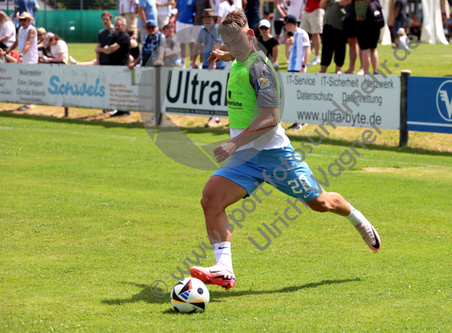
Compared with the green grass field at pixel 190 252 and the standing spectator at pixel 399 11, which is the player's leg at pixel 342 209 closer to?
the green grass field at pixel 190 252

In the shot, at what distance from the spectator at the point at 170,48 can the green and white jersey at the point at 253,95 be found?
12890 millimetres

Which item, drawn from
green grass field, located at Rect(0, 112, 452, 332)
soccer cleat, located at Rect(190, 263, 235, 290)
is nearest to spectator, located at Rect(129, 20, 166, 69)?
green grass field, located at Rect(0, 112, 452, 332)

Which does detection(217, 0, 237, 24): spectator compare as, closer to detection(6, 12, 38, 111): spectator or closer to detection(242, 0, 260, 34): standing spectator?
detection(242, 0, 260, 34): standing spectator

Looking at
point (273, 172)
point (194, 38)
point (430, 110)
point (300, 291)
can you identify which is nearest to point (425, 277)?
point (300, 291)

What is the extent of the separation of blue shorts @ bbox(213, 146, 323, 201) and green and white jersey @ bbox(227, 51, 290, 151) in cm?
7

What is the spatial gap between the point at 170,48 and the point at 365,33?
640cm

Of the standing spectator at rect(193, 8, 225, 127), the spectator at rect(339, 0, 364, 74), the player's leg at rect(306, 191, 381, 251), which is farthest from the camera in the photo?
the spectator at rect(339, 0, 364, 74)

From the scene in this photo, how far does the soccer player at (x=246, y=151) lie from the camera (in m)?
5.03

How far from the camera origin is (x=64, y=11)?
4538cm

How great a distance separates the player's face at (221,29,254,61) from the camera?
513cm

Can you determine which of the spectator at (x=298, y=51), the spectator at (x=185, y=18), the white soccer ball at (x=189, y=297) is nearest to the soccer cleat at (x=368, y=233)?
the white soccer ball at (x=189, y=297)

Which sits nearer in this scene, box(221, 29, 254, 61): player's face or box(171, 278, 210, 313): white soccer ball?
box(171, 278, 210, 313): white soccer ball

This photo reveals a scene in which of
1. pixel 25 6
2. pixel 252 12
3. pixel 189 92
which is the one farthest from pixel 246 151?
pixel 25 6

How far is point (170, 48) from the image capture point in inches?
747
